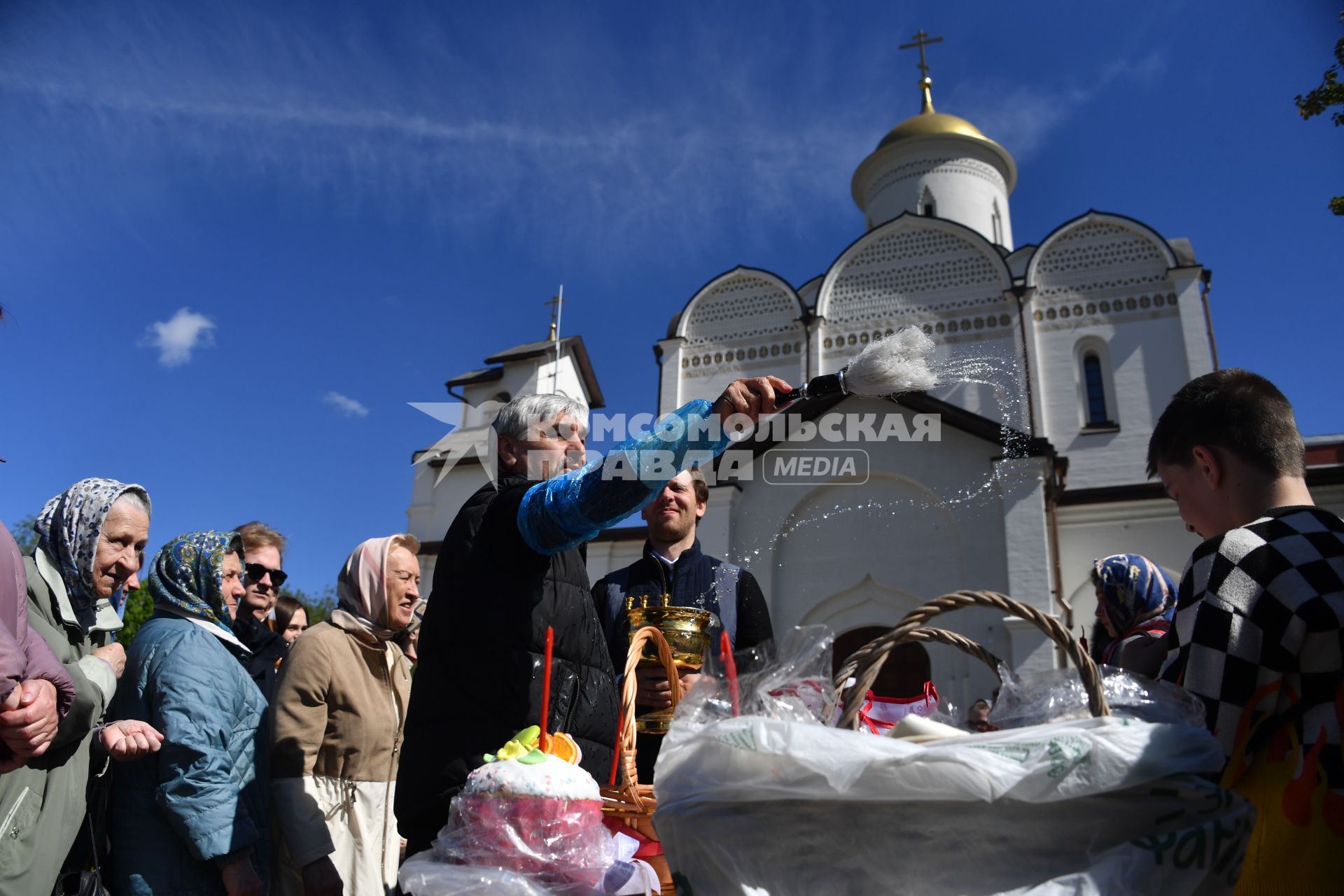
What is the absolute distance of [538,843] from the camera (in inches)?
71.4

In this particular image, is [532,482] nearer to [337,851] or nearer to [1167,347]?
[337,851]

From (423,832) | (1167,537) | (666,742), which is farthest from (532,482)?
(1167,537)

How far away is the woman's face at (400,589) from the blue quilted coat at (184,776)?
57cm

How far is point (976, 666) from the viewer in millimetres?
12391

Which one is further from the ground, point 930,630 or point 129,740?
point 930,630

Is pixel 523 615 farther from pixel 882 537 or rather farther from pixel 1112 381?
pixel 1112 381

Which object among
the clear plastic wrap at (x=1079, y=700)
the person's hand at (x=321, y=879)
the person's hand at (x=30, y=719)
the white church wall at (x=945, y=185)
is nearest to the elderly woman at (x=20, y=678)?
the person's hand at (x=30, y=719)

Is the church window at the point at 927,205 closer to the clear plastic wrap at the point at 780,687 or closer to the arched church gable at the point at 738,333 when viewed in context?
the arched church gable at the point at 738,333

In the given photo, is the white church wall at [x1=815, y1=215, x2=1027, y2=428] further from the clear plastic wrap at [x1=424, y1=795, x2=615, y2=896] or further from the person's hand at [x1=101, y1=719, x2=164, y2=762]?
the clear plastic wrap at [x1=424, y1=795, x2=615, y2=896]

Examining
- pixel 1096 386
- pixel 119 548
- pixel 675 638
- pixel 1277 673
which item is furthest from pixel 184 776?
pixel 1096 386

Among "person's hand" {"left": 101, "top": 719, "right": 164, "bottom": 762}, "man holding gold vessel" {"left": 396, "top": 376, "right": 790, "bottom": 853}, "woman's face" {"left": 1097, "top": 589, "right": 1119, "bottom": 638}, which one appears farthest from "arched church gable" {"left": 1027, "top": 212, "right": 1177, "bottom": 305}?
"person's hand" {"left": 101, "top": 719, "right": 164, "bottom": 762}

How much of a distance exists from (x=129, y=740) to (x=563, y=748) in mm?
1635

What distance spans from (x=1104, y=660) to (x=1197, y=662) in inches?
65.2

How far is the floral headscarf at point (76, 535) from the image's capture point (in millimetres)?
3049
